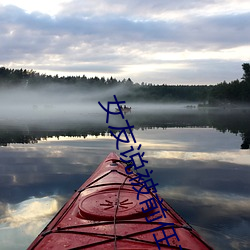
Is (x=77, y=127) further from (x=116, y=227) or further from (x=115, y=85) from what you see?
(x=115, y=85)

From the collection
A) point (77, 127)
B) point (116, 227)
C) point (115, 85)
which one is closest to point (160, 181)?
point (116, 227)

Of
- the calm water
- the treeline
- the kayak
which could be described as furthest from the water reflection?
the treeline

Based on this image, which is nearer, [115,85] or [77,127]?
[77,127]

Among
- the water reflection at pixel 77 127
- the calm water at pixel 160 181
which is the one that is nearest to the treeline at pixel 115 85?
the water reflection at pixel 77 127

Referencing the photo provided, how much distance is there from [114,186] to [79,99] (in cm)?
19244

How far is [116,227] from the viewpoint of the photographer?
16.7 ft

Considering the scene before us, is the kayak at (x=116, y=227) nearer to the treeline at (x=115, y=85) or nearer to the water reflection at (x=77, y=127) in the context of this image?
the water reflection at (x=77, y=127)

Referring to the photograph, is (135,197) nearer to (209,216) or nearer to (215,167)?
(209,216)

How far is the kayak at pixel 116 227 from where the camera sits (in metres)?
4.62

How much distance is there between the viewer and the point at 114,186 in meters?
7.43

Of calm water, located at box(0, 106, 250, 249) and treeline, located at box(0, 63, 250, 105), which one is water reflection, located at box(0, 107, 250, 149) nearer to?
calm water, located at box(0, 106, 250, 249)

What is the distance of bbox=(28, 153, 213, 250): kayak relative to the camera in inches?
182

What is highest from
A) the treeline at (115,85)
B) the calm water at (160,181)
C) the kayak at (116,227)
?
the treeline at (115,85)

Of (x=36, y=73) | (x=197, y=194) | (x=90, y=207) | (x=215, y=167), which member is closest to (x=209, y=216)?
(x=197, y=194)
